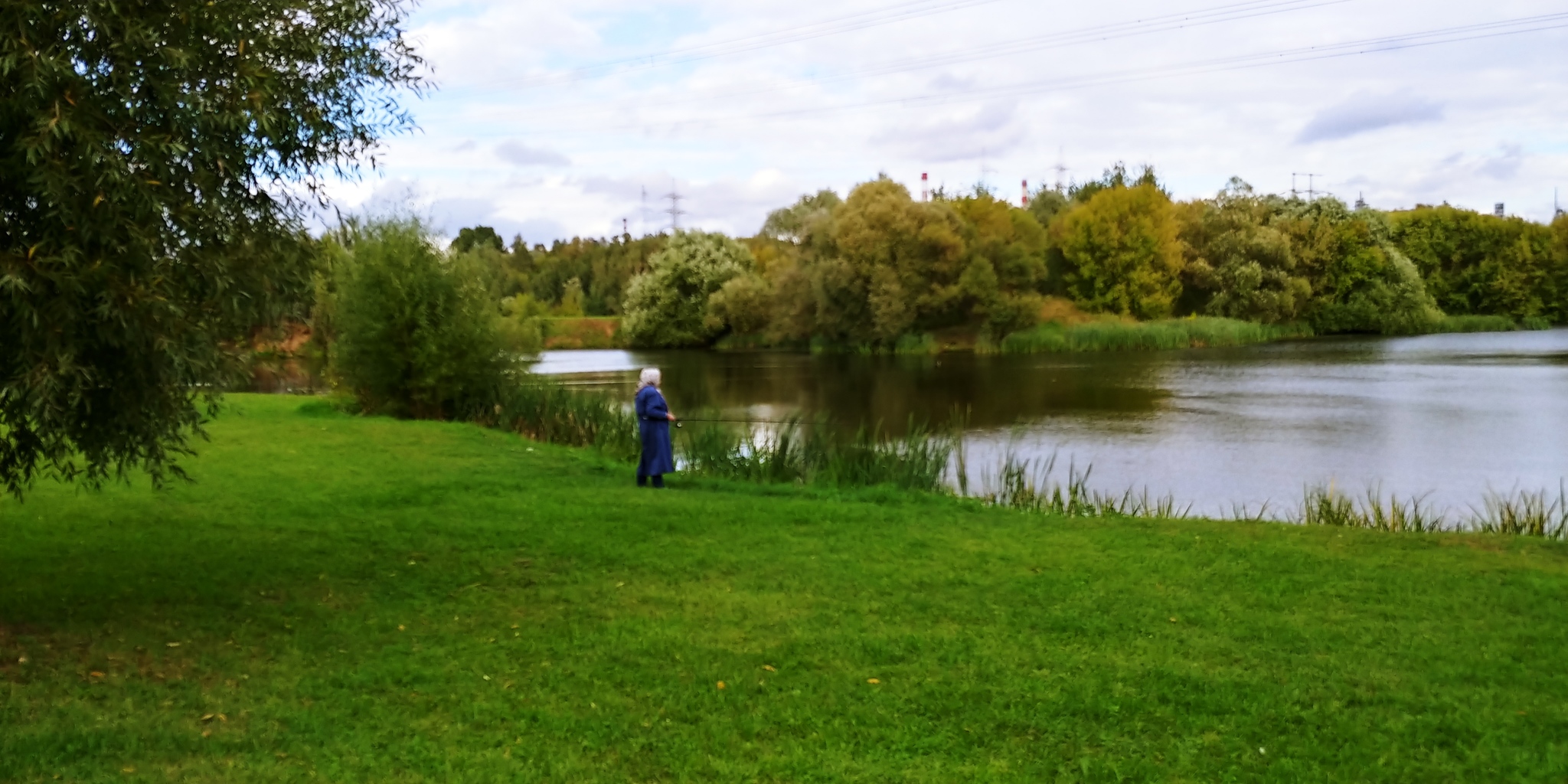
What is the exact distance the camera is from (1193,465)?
739 inches

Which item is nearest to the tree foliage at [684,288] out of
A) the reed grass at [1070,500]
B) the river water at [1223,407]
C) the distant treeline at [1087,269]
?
the distant treeline at [1087,269]

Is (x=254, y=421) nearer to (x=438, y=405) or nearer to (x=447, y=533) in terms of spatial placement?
(x=438, y=405)

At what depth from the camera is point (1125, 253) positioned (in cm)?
6156

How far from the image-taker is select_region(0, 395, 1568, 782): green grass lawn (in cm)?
512

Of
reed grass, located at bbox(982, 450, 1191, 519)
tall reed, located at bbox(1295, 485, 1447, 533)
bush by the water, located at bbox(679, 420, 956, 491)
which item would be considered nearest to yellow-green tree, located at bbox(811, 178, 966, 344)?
reed grass, located at bbox(982, 450, 1191, 519)

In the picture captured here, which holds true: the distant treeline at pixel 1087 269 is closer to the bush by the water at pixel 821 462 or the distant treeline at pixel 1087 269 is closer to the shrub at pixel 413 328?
the shrub at pixel 413 328

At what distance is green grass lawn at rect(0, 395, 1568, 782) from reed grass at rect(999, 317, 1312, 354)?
44.5 meters

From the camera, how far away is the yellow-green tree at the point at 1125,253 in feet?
202

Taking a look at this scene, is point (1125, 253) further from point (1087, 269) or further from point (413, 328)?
point (413, 328)

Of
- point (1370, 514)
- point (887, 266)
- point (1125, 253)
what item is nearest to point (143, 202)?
point (1370, 514)

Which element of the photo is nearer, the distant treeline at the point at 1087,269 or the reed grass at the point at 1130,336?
the reed grass at the point at 1130,336

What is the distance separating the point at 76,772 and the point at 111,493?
26.1 feet

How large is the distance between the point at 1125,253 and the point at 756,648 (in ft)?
193

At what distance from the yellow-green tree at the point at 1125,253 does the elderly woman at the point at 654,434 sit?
52.0 m
